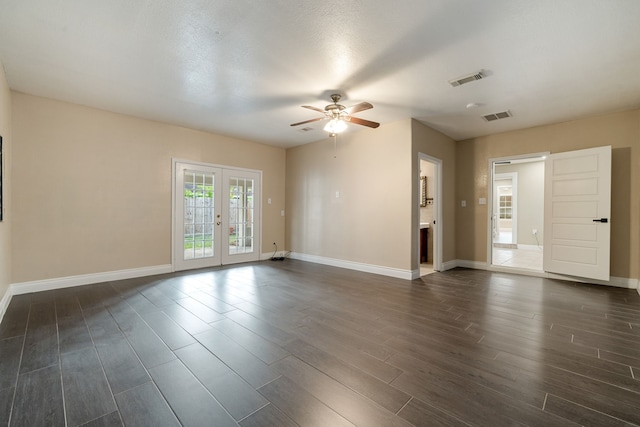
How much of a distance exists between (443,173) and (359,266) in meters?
2.51

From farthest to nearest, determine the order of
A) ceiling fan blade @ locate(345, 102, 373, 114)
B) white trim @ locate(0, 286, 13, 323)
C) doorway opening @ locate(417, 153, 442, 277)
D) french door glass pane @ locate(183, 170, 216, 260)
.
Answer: doorway opening @ locate(417, 153, 442, 277) < french door glass pane @ locate(183, 170, 216, 260) < ceiling fan blade @ locate(345, 102, 373, 114) < white trim @ locate(0, 286, 13, 323)

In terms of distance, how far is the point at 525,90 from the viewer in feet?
11.5

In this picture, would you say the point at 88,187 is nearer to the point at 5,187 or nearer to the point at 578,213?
the point at 5,187

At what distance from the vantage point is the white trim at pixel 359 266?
15.4 ft

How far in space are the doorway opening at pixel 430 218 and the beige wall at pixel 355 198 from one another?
3.23 ft

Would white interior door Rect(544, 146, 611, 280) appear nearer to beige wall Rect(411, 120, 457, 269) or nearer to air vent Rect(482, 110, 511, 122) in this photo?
air vent Rect(482, 110, 511, 122)

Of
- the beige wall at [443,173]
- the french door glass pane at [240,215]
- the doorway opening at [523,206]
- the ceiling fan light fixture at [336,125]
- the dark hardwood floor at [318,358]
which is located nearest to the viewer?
the dark hardwood floor at [318,358]

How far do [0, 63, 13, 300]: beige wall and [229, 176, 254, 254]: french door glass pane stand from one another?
3169mm

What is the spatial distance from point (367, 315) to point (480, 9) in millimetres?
2936

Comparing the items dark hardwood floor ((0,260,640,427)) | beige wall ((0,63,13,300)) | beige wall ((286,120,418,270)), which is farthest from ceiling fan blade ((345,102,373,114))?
beige wall ((0,63,13,300))

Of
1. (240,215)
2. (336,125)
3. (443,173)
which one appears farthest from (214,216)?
(443,173)

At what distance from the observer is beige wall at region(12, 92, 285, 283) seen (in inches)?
148

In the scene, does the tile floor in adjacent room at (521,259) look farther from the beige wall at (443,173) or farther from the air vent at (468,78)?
the air vent at (468,78)

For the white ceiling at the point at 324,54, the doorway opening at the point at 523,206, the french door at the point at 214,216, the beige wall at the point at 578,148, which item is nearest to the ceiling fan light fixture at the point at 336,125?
the white ceiling at the point at 324,54
